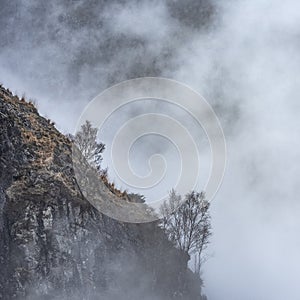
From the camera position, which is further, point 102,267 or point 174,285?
point 174,285

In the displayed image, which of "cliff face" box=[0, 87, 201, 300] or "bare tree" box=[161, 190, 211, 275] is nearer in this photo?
"cliff face" box=[0, 87, 201, 300]

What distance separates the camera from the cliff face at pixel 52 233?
27703 mm

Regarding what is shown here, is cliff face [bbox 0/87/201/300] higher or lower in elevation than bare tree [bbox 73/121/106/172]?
lower

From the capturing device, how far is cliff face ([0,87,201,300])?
2770 centimetres

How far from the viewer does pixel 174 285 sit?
4422cm

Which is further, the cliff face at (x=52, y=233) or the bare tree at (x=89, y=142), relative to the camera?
the bare tree at (x=89, y=142)

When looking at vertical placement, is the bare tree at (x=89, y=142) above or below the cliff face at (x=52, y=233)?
above

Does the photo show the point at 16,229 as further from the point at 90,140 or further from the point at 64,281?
the point at 90,140

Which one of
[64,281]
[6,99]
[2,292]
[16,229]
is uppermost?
[6,99]

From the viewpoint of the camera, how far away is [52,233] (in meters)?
29.9

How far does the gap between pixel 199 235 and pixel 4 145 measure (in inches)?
978

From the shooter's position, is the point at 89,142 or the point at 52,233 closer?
the point at 52,233

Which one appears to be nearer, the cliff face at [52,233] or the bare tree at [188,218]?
the cliff face at [52,233]

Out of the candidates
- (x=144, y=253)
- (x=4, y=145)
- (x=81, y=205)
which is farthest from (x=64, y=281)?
(x=144, y=253)
